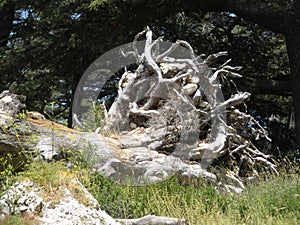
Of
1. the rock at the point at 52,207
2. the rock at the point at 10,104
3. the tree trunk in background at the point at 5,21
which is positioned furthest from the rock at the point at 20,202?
the tree trunk in background at the point at 5,21

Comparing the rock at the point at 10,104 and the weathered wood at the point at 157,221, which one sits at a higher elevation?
Result: the rock at the point at 10,104

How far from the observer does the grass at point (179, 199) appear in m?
4.90

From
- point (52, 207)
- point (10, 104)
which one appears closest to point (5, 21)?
point (10, 104)

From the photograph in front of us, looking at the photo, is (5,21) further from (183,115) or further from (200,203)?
(200,203)

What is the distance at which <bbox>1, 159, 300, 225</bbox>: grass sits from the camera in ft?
16.1

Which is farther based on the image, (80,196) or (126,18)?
(126,18)

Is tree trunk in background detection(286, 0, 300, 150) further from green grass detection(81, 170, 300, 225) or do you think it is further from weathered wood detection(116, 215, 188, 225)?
weathered wood detection(116, 215, 188, 225)

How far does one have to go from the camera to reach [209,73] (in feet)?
30.9

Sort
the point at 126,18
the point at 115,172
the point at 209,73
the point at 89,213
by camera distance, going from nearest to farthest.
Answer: the point at 89,213, the point at 115,172, the point at 209,73, the point at 126,18

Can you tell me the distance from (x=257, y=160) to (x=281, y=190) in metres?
3.54

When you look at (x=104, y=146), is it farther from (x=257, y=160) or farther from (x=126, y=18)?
(x=126, y=18)

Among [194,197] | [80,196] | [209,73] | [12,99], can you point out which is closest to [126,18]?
[209,73]

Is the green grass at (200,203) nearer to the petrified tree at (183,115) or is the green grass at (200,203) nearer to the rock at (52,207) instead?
the rock at (52,207)

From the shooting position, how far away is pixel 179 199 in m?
5.77
